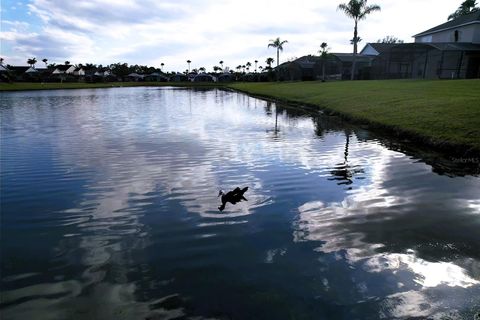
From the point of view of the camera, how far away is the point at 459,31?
6188cm

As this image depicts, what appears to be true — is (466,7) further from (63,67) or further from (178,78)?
(63,67)

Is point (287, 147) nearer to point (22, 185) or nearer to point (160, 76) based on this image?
point (22, 185)

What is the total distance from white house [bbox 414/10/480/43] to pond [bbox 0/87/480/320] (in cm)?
5495

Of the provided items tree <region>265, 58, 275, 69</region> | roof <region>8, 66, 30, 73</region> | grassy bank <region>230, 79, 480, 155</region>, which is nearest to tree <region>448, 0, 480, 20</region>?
tree <region>265, 58, 275, 69</region>

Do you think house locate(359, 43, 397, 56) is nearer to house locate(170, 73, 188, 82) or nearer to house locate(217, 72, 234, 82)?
house locate(217, 72, 234, 82)

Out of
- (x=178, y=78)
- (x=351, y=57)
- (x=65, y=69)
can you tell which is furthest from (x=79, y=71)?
(x=351, y=57)

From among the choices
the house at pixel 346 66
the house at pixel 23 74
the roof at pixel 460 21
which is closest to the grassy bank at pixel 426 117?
the roof at pixel 460 21

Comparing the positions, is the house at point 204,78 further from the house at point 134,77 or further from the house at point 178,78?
the house at point 134,77

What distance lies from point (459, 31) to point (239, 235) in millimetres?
68483

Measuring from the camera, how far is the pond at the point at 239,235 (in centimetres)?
580

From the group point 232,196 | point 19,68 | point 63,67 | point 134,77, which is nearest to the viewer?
point 232,196

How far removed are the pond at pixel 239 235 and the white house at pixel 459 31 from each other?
2163 inches

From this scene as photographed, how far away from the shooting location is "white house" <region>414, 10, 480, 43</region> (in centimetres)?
5855

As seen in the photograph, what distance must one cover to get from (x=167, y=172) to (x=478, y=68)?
2240 inches
